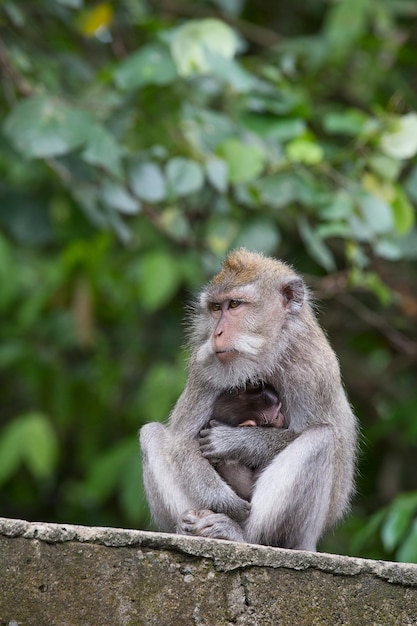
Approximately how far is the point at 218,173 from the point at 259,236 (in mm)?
842

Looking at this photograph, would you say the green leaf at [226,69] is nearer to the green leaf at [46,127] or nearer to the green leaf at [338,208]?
the green leaf at [46,127]

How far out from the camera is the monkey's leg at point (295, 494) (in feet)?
16.3

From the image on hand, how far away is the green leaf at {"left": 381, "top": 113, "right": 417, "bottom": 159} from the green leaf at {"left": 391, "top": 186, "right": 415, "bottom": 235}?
0.42 meters

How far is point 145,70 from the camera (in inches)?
306

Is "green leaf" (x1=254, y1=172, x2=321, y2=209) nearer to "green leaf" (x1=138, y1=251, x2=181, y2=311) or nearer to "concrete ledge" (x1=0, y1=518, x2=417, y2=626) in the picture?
"green leaf" (x1=138, y1=251, x2=181, y2=311)

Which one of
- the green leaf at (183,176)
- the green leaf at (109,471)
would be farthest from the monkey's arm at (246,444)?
the green leaf at (109,471)

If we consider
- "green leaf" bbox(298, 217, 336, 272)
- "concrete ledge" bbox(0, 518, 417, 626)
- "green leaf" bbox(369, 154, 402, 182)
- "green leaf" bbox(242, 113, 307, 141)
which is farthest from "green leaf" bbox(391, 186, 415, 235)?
"concrete ledge" bbox(0, 518, 417, 626)

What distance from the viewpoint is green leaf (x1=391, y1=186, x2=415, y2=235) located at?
8.02 meters

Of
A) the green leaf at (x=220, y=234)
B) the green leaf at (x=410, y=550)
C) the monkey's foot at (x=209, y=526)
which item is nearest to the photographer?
the monkey's foot at (x=209, y=526)

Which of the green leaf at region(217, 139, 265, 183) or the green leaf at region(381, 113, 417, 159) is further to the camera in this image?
the green leaf at region(381, 113, 417, 159)

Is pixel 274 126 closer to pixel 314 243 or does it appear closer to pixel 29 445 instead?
pixel 314 243

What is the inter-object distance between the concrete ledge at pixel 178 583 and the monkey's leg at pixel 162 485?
56.4 inches

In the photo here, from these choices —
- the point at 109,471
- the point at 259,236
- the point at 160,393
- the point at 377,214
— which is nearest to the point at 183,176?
the point at 259,236

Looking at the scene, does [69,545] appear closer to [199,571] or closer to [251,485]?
[199,571]
